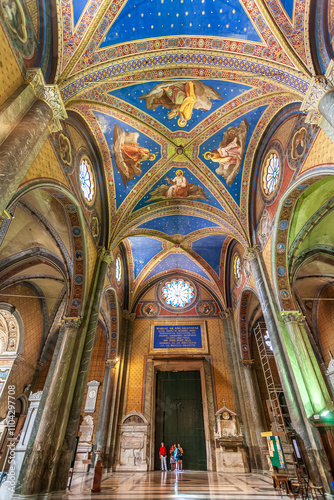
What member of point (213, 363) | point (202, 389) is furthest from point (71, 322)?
point (213, 363)

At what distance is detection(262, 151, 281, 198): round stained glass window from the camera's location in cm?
936

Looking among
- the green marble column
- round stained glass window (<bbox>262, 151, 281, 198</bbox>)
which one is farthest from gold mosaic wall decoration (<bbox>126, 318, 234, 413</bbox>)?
round stained glass window (<bbox>262, 151, 281, 198</bbox>)

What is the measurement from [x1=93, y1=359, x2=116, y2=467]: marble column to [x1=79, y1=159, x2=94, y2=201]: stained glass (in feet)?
28.2

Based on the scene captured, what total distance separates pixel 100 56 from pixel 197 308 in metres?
13.1

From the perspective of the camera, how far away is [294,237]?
930 cm

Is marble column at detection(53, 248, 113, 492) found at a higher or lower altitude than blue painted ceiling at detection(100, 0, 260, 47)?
lower

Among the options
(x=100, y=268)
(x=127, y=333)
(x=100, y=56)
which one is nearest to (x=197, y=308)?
(x=127, y=333)

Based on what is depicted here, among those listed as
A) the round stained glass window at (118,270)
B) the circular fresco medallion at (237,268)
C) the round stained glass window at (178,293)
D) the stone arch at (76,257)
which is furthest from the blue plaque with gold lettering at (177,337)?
the stone arch at (76,257)

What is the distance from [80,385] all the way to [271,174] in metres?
9.28

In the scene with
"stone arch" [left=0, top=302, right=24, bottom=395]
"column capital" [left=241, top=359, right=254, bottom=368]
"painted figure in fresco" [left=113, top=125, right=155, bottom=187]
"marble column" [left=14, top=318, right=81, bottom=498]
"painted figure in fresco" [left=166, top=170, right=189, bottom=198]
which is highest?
"painted figure in fresco" [left=166, top=170, right=189, bottom=198]

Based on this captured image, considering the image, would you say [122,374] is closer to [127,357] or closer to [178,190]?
[127,357]

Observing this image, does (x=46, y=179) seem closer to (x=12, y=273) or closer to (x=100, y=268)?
(x=100, y=268)

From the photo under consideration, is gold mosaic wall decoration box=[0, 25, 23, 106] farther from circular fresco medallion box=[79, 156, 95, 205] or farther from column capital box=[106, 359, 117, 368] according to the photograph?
column capital box=[106, 359, 117, 368]

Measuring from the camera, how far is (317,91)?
586 cm
